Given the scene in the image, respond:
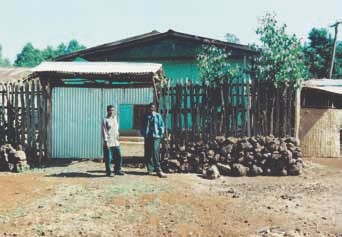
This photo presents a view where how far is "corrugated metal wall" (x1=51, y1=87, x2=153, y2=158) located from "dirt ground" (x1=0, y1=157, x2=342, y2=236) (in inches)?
104

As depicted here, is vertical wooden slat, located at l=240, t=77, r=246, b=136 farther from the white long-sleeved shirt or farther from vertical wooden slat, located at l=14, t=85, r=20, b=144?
vertical wooden slat, located at l=14, t=85, r=20, b=144

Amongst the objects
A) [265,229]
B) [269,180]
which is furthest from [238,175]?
[265,229]

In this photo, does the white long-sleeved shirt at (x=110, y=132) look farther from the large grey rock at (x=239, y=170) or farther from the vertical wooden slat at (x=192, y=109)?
the large grey rock at (x=239, y=170)

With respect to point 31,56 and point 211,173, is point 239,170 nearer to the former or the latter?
point 211,173

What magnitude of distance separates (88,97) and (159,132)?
155 inches

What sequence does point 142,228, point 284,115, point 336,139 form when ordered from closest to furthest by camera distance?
point 142,228, point 284,115, point 336,139

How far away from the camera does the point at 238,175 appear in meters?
13.1

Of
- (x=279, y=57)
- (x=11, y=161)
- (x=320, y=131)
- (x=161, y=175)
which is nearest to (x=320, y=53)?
(x=320, y=131)

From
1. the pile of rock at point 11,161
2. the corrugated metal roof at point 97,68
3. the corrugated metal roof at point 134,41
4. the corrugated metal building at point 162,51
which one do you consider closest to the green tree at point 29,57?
the corrugated metal roof at point 134,41

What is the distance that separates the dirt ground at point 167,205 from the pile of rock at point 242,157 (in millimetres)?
379

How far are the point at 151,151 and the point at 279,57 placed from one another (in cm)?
448

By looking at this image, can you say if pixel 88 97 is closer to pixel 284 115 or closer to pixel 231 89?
pixel 231 89

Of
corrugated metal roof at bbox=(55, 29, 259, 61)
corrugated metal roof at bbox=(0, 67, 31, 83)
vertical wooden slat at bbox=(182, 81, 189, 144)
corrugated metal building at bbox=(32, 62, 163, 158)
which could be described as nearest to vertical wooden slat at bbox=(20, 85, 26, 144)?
corrugated metal building at bbox=(32, 62, 163, 158)

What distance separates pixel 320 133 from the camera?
17.2m
